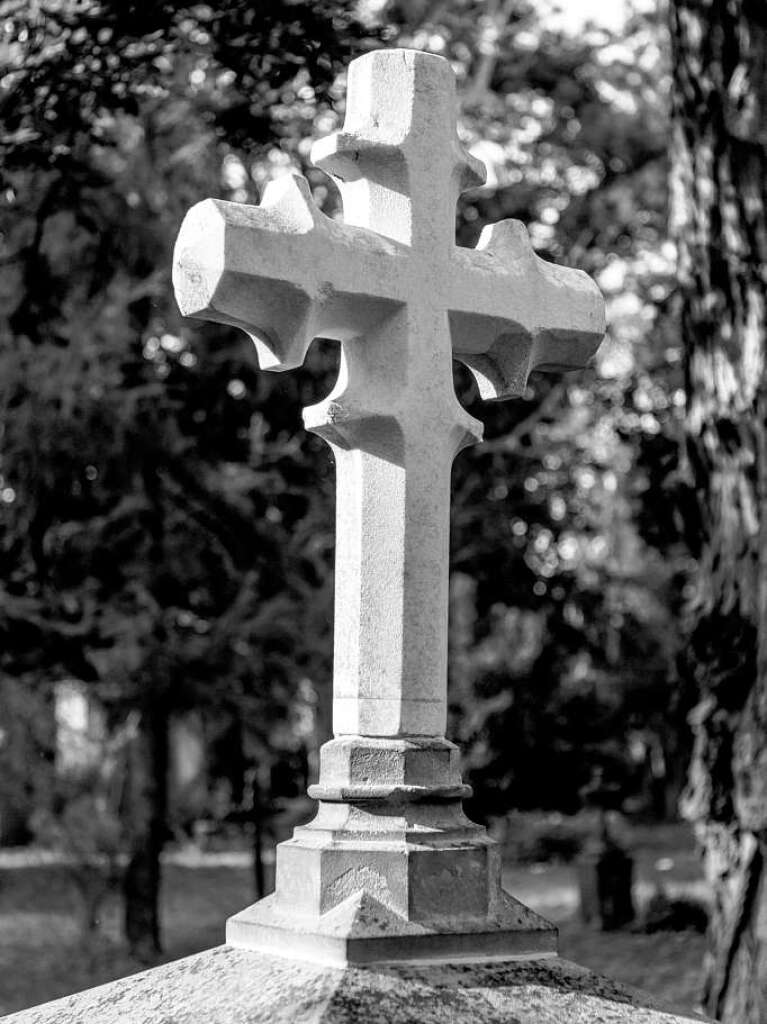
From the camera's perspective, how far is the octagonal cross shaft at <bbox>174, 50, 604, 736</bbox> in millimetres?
3081

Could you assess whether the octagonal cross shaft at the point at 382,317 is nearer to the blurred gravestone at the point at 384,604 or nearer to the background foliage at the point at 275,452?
the blurred gravestone at the point at 384,604

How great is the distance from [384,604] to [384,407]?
16.3 inches

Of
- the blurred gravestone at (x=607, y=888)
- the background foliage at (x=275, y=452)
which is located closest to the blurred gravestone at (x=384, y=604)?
the background foliage at (x=275, y=452)

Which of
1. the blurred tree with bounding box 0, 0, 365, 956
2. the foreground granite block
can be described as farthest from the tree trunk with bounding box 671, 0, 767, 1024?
the foreground granite block

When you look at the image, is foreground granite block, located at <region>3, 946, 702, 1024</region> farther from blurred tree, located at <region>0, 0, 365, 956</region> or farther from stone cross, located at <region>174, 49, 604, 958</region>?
blurred tree, located at <region>0, 0, 365, 956</region>

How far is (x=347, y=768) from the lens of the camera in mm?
3135

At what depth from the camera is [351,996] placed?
2791 mm

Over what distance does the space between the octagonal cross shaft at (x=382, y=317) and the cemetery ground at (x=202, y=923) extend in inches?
248

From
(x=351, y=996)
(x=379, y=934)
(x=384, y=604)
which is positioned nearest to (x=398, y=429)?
(x=384, y=604)

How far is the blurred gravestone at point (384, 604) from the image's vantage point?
2.96 meters

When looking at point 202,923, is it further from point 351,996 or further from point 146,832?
point 351,996

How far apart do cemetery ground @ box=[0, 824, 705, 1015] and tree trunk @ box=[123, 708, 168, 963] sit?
211 millimetres

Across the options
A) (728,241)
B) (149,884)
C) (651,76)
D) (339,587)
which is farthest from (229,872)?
(339,587)

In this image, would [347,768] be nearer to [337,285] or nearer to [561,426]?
[337,285]
